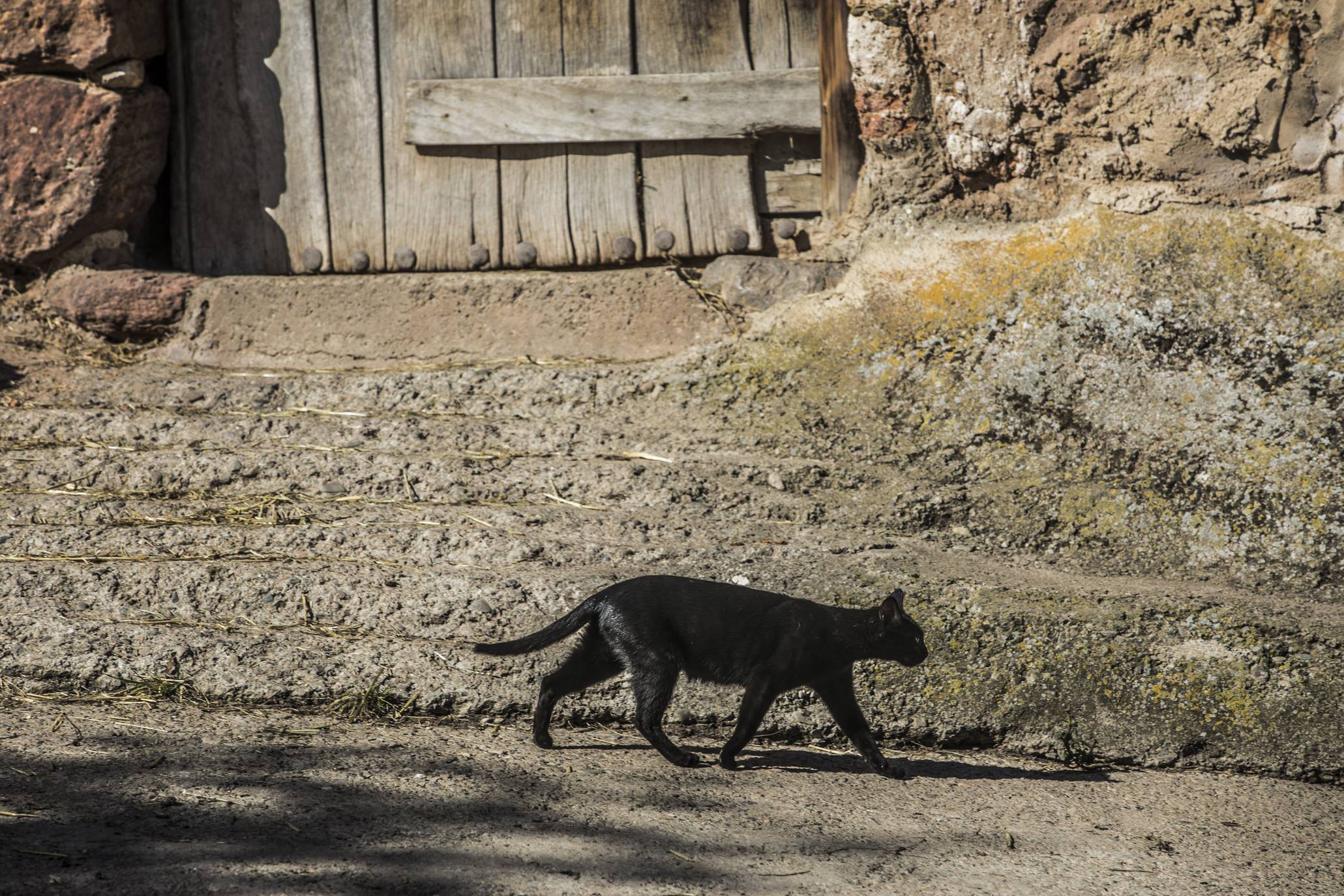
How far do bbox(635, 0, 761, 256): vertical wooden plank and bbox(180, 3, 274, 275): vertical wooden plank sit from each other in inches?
67.0

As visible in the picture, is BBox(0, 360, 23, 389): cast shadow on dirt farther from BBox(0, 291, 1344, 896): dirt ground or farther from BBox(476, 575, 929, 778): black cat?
BBox(476, 575, 929, 778): black cat

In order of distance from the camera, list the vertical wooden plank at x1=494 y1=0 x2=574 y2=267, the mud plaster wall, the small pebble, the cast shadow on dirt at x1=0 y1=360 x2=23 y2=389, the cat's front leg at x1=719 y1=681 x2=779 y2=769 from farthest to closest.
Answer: the vertical wooden plank at x1=494 y1=0 x2=574 y2=267
the cast shadow on dirt at x1=0 y1=360 x2=23 y2=389
the mud plaster wall
the small pebble
the cat's front leg at x1=719 y1=681 x2=779 y2=769

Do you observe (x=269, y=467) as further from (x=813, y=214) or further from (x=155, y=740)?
(x=813, y=214)

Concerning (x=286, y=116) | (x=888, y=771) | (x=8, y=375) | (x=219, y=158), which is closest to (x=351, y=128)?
(x=286, y=116)

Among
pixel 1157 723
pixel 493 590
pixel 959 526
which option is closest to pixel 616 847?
pixel 493 590

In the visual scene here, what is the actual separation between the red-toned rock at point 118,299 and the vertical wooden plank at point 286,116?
18.5 inches

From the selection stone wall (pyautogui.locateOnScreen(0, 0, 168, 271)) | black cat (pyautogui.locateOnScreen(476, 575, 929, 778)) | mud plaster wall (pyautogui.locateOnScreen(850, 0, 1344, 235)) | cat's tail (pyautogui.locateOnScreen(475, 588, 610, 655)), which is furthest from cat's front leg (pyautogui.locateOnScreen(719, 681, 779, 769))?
stone wall (pyautogui.locateOnScreen(0, 0, 168, 271))

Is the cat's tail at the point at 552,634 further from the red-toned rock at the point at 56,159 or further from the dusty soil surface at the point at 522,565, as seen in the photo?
the red-toned rock at the point at 56,159

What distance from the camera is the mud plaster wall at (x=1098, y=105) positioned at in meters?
3.72

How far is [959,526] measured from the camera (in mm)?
3541

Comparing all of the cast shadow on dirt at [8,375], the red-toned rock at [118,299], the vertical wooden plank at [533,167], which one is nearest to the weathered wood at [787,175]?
the vertical wooden plank at [533,167]

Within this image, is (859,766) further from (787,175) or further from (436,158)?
(436,158)

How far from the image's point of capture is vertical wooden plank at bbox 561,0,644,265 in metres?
4.67

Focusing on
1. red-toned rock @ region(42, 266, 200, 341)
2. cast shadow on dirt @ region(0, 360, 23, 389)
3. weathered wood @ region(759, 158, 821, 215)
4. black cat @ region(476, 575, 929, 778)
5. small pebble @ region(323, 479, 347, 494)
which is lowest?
black cat @ region(476, 575, 929, 778)
